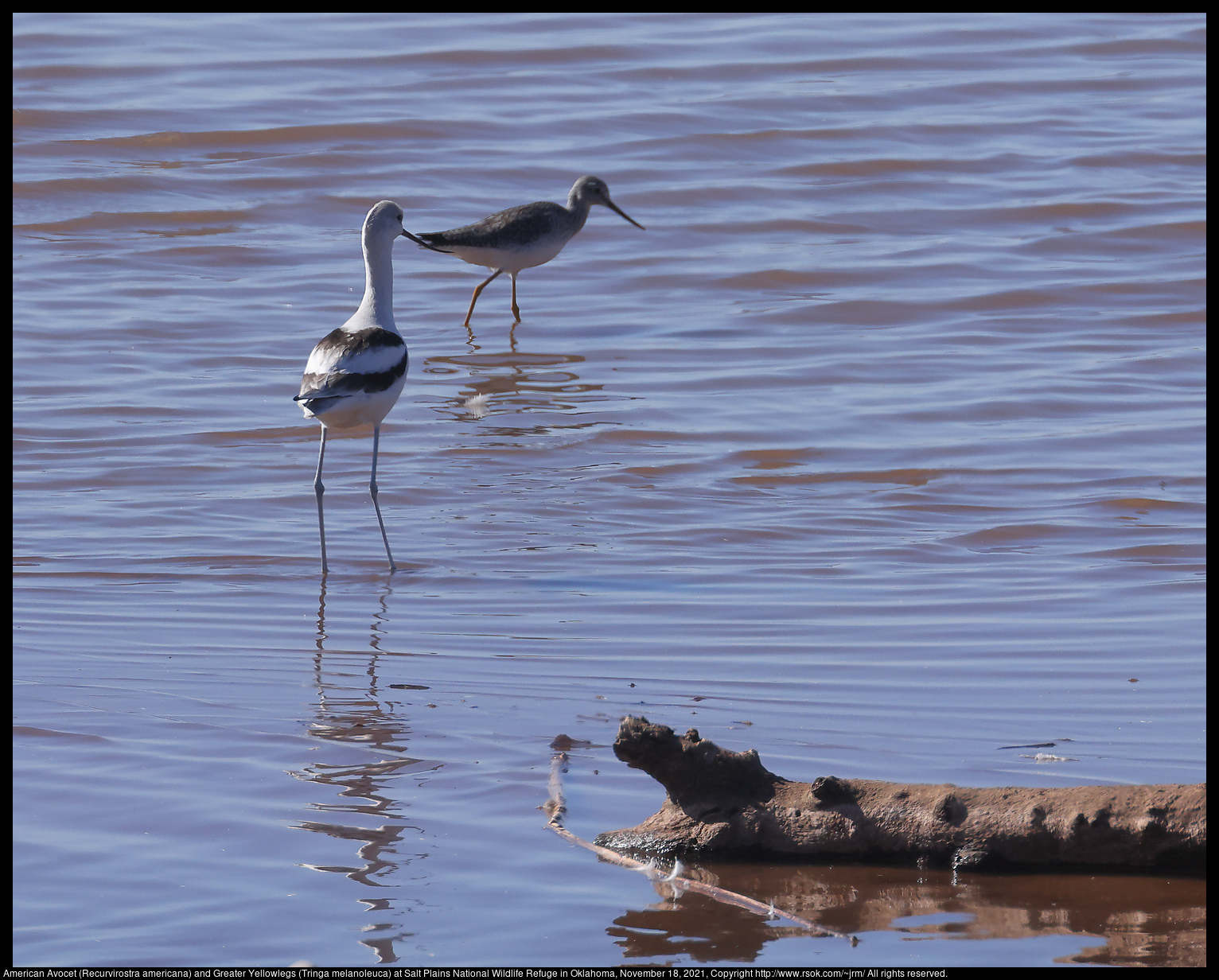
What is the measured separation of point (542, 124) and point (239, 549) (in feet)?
37.3

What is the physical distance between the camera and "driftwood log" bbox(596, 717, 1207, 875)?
125 inches

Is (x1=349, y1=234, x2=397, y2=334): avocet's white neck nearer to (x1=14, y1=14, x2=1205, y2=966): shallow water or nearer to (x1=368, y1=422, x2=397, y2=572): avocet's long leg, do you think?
(x1=368, y1=422, x2=397, y2=572): avocet's long leg

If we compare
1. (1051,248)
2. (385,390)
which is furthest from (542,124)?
(385,390)

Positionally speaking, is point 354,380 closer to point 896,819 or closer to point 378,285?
point 378,285

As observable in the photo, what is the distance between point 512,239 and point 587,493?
4.96 metres

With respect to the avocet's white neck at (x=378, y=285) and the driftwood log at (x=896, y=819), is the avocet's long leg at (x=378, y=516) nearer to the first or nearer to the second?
the avocet's white neck at (x=378, y=285)

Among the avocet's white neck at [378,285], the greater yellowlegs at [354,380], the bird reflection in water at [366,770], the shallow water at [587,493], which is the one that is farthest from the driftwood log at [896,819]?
the avocet's white neck at [378,285]

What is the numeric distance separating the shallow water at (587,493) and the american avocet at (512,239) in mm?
422

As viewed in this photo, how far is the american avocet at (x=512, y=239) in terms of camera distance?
12.0 meters

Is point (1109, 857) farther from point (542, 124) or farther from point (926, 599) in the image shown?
point (542, 124)

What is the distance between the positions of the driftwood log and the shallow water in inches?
3.0

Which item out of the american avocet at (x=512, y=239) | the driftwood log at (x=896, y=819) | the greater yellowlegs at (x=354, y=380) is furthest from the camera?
the american avocet at (x=512, y=239)

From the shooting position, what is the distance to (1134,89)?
18406mm

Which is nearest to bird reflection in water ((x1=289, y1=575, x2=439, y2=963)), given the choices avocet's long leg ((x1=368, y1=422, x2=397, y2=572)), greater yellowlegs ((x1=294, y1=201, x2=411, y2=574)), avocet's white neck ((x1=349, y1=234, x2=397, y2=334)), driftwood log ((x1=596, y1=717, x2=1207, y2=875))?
driftwood log ((x1=596, y1=717, x2=1207, y2=875))
